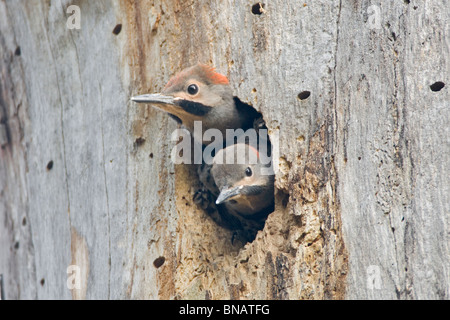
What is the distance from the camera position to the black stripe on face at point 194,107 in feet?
14.5

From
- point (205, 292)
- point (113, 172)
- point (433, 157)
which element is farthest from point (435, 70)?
point (113, 172)

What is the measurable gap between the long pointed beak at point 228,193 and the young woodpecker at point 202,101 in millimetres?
482

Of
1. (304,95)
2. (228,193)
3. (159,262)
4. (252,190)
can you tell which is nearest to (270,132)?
(304,95)

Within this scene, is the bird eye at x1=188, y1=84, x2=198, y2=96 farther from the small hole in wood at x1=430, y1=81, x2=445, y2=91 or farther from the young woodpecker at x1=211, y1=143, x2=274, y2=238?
the small hole in wood at x1=430, y1=81, x2=445, y2=91

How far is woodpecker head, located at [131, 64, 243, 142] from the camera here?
Answer: 4.27 m

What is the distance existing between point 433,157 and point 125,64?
220 cm

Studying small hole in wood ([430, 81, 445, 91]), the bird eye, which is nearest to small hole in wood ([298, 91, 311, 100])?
small hole in wood ([430, 81, 445, 91])

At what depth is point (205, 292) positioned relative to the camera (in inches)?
158

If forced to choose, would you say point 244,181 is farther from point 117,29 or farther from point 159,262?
point 117,29

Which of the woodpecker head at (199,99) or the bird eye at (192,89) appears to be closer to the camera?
the woodpecker head at (199,99)

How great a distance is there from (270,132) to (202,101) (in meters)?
0.83

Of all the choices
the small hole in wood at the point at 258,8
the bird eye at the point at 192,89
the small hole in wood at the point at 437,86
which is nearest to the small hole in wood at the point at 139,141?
the bird eye at the point at 192,89

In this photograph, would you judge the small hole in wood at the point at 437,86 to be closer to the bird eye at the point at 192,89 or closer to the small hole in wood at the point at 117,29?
the bird eye at the point at 192,89

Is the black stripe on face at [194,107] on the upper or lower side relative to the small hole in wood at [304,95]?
upper
